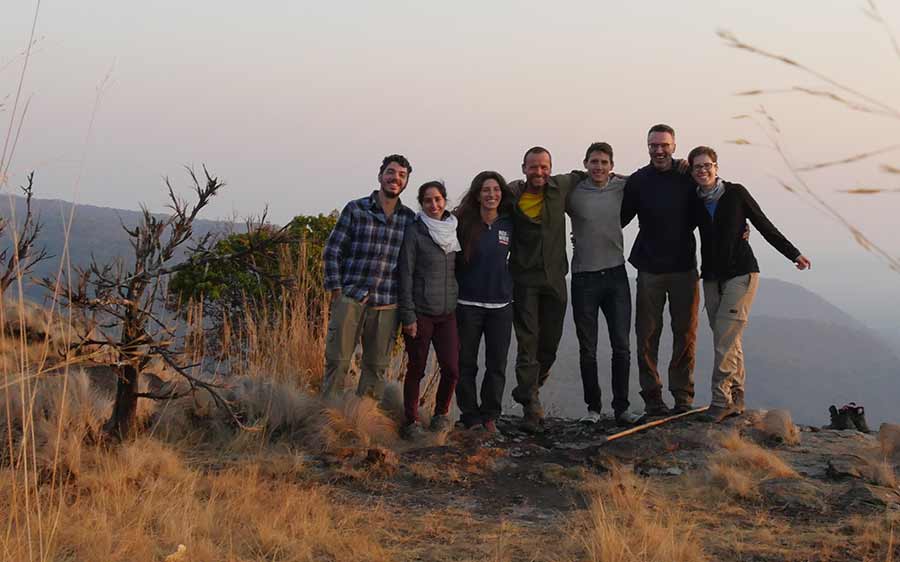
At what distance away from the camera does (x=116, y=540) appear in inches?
160

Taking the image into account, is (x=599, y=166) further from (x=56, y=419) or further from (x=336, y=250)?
(x=56, y=419)

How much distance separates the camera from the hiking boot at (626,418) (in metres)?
7.16

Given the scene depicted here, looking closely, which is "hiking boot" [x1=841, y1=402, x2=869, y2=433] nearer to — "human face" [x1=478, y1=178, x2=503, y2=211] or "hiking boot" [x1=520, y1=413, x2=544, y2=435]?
"hiking boot" [x1=520, y1=413, x2=544, y2=435]

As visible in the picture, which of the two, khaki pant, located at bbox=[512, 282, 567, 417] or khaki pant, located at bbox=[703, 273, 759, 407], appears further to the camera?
khaki pant, located at bbox=[512, 282, 567, 417]

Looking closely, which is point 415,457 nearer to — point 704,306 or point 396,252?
point 396,252

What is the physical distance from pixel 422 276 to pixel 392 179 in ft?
2.51

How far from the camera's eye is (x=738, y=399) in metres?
7.21

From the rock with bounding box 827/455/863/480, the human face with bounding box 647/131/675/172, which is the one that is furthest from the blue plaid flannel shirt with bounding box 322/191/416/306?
the rock with bounding box 827/455/863/480

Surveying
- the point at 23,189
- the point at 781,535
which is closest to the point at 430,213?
the point at 23,189

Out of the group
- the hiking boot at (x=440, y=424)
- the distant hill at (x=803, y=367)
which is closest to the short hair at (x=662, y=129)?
the hiking boot at (x=440, y=424)

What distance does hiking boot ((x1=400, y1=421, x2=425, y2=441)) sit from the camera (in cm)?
662

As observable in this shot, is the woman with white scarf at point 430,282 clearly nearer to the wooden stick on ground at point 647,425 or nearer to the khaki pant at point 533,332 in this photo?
the khaki pant at point 533,332

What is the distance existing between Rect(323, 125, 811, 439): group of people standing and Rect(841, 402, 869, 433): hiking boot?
159 centimetres

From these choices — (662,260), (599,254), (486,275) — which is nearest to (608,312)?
(599,254)
